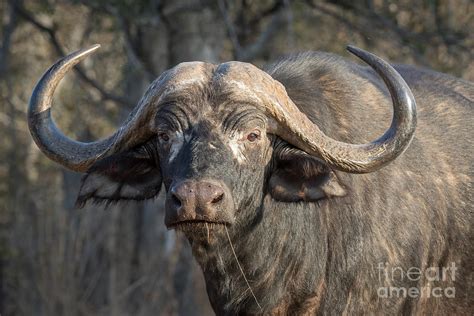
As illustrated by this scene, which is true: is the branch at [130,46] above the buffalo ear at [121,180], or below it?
above

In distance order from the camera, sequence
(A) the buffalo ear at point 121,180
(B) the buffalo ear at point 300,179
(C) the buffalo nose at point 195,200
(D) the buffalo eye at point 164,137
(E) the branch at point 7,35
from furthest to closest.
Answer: (E) the branch at point 7,35 → (A) the buffalo ear at point 121,180 → (B) the buffalo ear at point 300,179 → (D) the buffalo eye at point 164,137 → (C) the buffalo nose at point 195,200

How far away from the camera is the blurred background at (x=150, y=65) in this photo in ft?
40.0

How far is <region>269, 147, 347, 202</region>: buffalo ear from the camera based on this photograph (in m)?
6.05

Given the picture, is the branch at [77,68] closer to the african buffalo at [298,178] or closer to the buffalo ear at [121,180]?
the african buffalo at [298,178]

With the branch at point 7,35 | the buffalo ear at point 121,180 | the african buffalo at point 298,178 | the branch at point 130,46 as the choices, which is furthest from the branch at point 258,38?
the buffalo ear at point 121,180

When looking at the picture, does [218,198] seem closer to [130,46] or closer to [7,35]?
[130,46]

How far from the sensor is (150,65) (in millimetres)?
13086

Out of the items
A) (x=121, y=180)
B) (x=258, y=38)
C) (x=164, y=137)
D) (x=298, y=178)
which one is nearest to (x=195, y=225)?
(x=164, y=137)

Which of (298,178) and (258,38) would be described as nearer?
(298,178)

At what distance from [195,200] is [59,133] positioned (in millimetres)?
1354

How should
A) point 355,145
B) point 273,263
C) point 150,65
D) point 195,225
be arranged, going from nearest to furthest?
point 195,225 < point 355,145 < point 273,263 < point 150,65

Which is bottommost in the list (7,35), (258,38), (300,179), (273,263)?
(273,263)

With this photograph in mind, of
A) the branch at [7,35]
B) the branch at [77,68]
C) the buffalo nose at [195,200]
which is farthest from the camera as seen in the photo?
the branch at [7,35]

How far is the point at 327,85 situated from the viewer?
669cm
